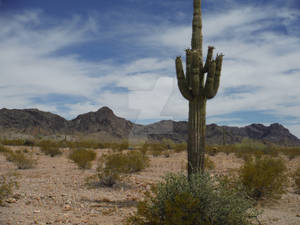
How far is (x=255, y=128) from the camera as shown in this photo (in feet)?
276

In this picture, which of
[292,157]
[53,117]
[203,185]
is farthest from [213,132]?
[203,185]

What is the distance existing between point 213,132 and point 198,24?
2426 inches

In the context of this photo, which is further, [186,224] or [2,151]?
[2,151]

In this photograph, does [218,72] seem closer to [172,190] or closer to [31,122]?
[172,190]

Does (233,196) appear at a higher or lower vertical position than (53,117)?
lower

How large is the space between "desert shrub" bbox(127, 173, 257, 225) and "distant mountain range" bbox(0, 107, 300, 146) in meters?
56.7

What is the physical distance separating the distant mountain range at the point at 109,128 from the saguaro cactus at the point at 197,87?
5434cm

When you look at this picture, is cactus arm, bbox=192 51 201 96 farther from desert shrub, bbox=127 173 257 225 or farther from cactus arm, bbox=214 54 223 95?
desert shrub, bbox=127 173 257 225

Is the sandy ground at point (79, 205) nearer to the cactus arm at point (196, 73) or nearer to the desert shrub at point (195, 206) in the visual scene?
the desert shrub at point (195, 206)

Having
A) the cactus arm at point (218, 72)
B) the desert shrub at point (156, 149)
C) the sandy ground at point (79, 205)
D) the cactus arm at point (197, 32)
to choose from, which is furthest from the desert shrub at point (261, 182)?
the desert shrub at point (156, 149)

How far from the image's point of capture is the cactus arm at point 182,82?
7.69m

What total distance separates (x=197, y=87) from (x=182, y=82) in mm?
481

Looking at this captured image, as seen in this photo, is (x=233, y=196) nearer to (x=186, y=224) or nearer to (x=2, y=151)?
(x=186, y=224)

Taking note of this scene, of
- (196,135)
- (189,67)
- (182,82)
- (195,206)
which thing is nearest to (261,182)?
(196,135)
